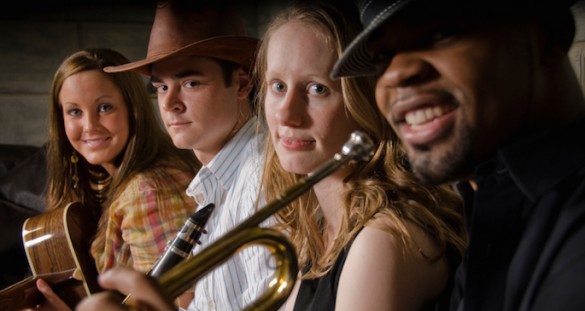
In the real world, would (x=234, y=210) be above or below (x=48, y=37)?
below

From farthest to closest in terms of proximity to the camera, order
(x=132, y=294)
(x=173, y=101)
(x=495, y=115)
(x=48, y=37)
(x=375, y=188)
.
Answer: (x=48, y=37)
(x=173, y=101)
(x=375, y=188)
(x=495, y=115)
(x=132, y=294)

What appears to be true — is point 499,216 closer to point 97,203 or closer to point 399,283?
point 399,283

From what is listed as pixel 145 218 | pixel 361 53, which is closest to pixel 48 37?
pixel 145 218

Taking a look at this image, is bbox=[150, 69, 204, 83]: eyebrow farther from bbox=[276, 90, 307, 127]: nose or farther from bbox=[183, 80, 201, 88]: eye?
bbox=[276, 90, 307, 127]: nose

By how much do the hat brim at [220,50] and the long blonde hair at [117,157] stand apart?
45 centimetres

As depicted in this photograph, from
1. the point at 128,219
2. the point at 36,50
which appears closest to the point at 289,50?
the point at 128,219

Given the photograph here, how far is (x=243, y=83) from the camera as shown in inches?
81.4

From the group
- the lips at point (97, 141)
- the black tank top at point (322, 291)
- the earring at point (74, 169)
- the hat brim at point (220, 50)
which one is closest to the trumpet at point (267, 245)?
the black tank top at point (322, 291)

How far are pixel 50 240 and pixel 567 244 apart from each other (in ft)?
6.45

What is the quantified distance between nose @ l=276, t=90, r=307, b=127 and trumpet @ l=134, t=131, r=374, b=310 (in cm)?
46

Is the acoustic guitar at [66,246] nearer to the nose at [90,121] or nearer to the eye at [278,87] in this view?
the nose at [90,121]

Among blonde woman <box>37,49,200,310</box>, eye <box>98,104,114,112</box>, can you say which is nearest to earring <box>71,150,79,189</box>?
blonde woman <box>37,49,200,310</box>

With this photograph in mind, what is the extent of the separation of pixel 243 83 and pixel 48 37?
8.56ft

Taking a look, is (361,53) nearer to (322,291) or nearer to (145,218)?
(322,291)
